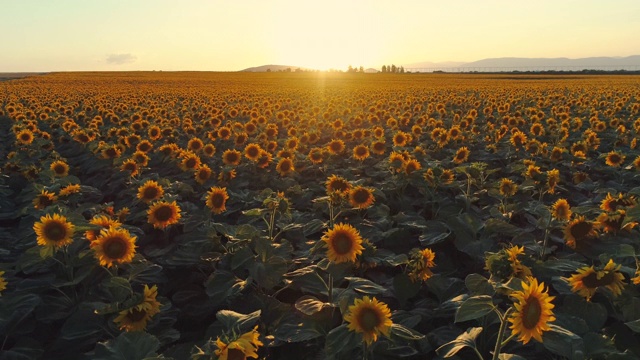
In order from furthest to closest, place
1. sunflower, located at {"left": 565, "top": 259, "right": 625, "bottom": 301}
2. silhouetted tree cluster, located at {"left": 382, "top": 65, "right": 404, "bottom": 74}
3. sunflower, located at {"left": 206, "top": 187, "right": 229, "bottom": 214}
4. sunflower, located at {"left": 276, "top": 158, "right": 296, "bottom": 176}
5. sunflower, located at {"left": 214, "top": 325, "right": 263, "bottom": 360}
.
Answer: silhouetted tree cluster, located at {"left": 382, "top": 65, "right": 404, "bottom": 74} < sunflower, located at {"left": 276, "top": 158, "right": 296, "bottom": 176} < sunflower, located at {"left": 206, "top": 187, "right": 229, "bottom": 214} < sunflower, located at {"left": 565, "top": 259, "right": 625, "bottom": 301} < sunflower, located at {"left": 214, "top": 325, "right": 263, "bottom": 360}

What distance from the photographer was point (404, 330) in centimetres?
261

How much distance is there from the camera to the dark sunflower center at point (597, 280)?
2980mm

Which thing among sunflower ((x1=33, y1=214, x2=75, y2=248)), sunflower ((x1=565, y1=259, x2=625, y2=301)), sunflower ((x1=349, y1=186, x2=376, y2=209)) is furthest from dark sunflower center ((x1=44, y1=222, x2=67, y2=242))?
sunflower ((x1=565, y1=259, x2=625, y2=301))

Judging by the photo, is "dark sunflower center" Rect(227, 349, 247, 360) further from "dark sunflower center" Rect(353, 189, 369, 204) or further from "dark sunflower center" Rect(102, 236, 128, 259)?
"dark sunflower center" Rect(353, 189, 369, 204)

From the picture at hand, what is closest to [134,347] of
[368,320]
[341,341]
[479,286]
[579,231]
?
[341,341]

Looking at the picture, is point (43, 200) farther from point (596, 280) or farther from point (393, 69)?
point (393, 69)

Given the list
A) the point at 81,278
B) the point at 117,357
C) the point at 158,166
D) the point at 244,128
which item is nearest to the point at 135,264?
the point at 81,278

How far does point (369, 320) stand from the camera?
8.17 feet

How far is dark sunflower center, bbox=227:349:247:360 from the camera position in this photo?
2090 millimetres

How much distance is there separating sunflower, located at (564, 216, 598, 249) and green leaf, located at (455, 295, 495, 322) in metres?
2.30

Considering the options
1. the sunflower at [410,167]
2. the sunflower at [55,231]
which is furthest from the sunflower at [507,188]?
the sunflower at [55,231]

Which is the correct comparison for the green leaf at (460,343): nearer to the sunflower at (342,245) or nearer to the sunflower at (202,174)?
the sunflower at (342,245)

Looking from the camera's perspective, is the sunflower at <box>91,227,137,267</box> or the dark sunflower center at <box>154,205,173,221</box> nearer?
the sunflower at <box>91,227,137,267</box>

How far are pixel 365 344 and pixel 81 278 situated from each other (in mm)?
2232
